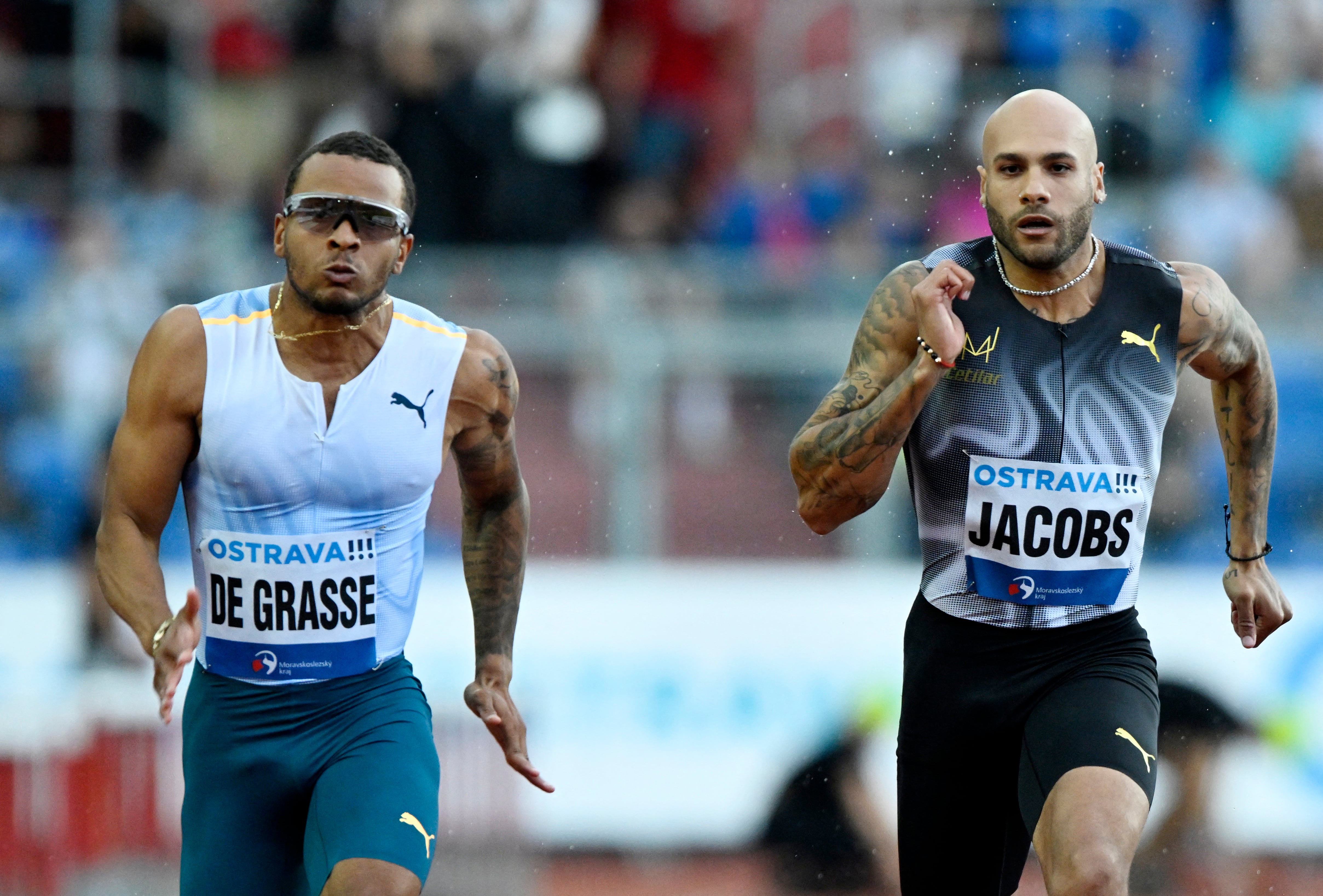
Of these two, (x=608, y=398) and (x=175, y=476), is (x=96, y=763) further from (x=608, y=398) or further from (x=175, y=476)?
(x=175, y=476)

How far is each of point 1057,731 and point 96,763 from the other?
5485mm

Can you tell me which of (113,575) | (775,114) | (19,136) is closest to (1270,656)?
(775,114)

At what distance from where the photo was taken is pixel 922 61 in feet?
34.8

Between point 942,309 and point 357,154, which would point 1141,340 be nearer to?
point 942,309

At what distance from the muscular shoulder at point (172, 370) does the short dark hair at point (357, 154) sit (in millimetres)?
480

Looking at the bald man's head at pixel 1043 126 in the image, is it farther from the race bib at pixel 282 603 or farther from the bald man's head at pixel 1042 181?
the race bib at pixel 282 603

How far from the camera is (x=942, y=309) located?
174 inches

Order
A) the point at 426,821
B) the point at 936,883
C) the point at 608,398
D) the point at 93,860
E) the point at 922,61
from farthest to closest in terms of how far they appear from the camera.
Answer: the point at 922,61
the point at 608,398
the point at 93,860
the point at 936,883
the point at 426,821

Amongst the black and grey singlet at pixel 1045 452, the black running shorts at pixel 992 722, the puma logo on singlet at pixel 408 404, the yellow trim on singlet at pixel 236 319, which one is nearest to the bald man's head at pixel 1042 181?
the black and grey singlet at pixel 1045 452

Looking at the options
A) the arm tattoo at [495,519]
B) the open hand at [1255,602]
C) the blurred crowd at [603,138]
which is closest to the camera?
the arm tattoo at [495,519]

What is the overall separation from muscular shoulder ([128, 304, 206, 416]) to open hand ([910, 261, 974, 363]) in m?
1.96

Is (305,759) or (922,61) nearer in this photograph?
(305,759)

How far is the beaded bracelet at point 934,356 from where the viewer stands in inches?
173

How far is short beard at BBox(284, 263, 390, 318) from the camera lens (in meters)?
4.65
